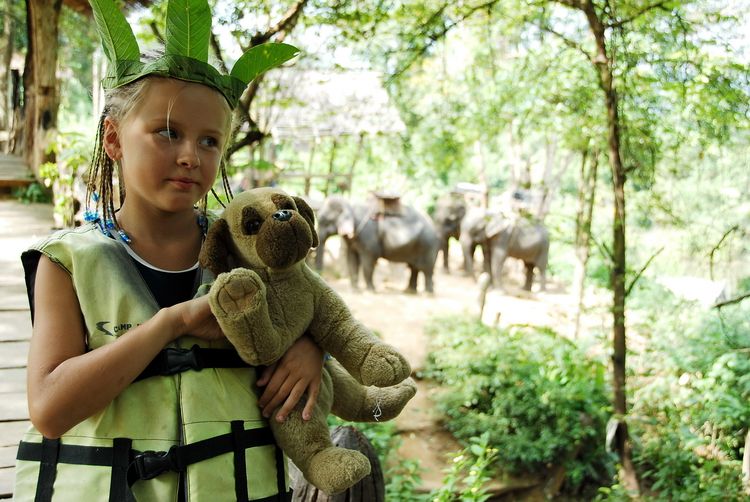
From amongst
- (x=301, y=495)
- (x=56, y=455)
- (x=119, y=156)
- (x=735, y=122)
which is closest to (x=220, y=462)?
(x=56, y=455)

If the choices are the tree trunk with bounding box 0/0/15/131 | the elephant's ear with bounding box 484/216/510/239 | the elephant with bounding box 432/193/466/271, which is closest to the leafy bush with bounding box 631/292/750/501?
the elephant's ear with bounding box 484/216/510/239

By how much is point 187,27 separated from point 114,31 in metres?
0.15

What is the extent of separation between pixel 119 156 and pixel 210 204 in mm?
1644

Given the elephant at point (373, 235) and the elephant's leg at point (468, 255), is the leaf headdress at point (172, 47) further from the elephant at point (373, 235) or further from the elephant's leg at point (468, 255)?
the elephant's leg at point (468, 255)

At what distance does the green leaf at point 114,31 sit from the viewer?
1.21 metres

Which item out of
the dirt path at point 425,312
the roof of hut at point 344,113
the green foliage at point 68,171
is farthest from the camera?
the roof of hut at point 344,113

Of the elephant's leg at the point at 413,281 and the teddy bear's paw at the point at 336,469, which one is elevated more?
A: the teddy bear's paw at the point at 336,469

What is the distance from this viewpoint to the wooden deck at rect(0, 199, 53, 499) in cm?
218

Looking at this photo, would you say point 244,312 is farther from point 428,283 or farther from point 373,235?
point 428,283

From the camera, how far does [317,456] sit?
127cm

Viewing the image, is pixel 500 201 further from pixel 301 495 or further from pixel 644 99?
pixel 301 495

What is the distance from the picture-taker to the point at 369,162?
52.9 feet

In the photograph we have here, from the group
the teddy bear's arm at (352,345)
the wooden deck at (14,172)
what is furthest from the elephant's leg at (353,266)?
the teddy bear's arm at (352,345)

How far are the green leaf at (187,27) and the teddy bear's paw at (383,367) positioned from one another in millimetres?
674
